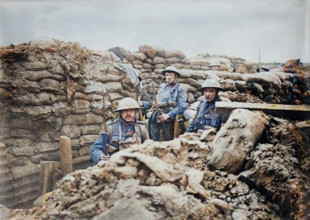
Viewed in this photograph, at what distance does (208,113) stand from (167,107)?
1.14 feet

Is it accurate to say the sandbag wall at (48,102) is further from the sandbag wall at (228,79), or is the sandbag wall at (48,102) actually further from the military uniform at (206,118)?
the military uniform at (206,118)

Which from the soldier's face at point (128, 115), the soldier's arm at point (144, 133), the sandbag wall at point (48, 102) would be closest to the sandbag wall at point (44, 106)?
the sandbag wall at point (48, 102)

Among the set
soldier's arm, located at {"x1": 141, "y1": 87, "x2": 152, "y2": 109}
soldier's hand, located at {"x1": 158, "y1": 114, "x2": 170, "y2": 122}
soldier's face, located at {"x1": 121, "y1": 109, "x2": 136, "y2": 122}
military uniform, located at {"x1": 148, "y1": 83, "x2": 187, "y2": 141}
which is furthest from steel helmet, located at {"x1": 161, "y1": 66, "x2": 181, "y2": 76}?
soldier's face, located at {"x1": 121, "y1": 109, "x2": 136, "y2": 122}

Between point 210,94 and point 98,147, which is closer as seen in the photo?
point 98,147

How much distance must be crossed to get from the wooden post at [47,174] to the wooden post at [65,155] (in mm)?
59

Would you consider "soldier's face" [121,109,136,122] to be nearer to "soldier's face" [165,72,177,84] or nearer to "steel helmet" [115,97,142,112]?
"steel helmet" [115,97,142,112]

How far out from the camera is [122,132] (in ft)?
5.87

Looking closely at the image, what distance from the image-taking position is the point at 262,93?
87.4 inches

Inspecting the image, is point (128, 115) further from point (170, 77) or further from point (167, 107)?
point (170, 77)

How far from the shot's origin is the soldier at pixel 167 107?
6.38 feet

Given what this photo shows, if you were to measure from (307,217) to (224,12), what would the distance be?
5.16ft

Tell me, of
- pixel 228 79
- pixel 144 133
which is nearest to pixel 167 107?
pixel 144 133

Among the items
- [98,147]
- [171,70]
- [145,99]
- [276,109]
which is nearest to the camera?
[98,147]

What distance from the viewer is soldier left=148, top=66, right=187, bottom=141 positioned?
6.38 feet
